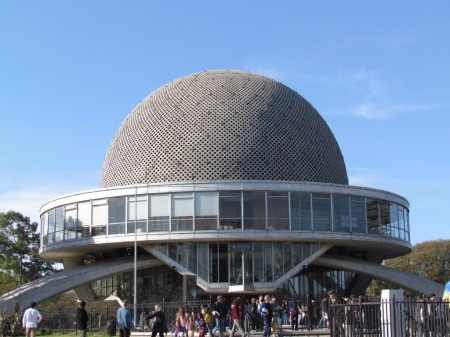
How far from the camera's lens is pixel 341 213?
111 ft

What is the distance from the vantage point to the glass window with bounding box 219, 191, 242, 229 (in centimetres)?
3197

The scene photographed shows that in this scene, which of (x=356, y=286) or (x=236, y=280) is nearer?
(x=236, y=280)

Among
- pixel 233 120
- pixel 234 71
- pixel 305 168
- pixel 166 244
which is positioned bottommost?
pixel 166 244

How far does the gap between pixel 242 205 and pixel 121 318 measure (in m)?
16.7

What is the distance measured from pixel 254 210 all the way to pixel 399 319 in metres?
18.4

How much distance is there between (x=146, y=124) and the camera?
3775 centimetres

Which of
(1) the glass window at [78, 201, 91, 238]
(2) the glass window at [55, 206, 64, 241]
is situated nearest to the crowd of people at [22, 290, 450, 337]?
(1) the glass window at [78, 201, 91, 238]

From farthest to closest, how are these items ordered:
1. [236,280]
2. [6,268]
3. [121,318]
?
[6,268] < [236,280] < [121,318]

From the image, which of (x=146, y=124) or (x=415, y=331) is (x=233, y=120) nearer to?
(x=146, y=124)

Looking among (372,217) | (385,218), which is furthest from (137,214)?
(385,218)

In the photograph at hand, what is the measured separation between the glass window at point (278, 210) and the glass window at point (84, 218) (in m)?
8.15

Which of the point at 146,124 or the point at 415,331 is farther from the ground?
the point at 146,124

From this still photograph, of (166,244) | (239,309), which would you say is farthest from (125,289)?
(239,309)

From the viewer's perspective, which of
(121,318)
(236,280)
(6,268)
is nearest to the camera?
(121,318)
